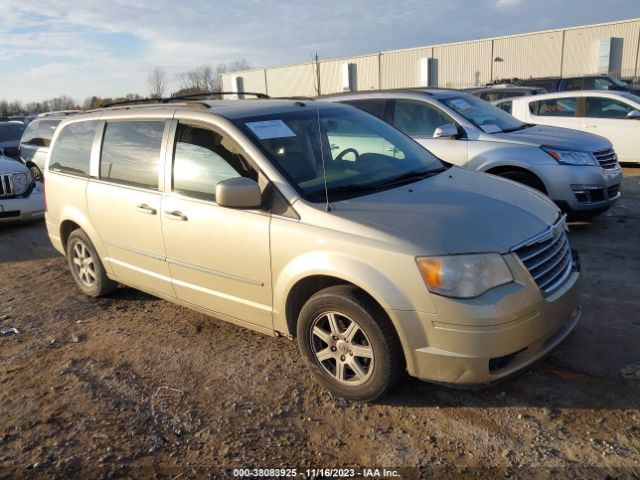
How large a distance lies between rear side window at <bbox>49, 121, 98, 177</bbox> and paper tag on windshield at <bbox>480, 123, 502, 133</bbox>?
463cm

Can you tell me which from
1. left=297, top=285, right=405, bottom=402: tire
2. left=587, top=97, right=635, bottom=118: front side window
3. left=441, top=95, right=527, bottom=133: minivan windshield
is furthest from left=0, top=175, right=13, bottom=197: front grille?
left=587, top=97, right=635, bottom=118: front side window

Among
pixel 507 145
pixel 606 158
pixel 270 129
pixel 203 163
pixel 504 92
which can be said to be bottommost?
pixel 606 158

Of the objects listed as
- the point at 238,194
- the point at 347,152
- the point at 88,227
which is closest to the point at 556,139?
the point at 347,152

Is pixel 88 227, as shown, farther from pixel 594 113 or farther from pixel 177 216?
pixel 594 113

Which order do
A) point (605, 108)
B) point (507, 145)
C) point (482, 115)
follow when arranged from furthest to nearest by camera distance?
point (605, 108) < point (482, 115) < point (507, 145)

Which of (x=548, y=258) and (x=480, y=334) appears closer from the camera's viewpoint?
(x=480, y=334)

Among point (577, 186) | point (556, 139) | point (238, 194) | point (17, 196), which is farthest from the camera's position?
point (17, 196)

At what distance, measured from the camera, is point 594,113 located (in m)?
10.7

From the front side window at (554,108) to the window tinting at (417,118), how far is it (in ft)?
15.4

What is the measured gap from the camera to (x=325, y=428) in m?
3.07

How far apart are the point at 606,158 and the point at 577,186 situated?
2.72 ft

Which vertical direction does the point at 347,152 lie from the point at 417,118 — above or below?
below

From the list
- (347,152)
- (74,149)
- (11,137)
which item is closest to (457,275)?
(347,152)

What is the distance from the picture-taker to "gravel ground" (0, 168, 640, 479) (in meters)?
2.79
